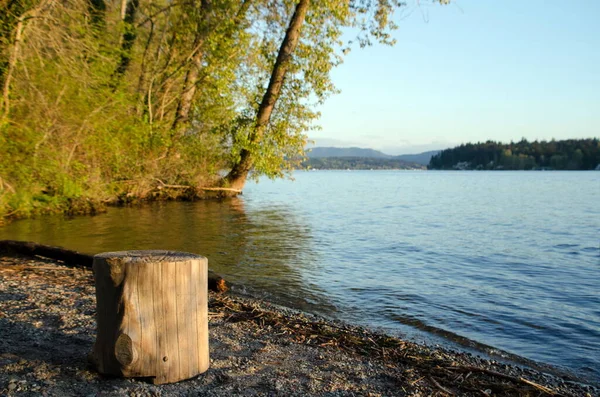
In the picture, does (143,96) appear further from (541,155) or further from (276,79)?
(541,155)

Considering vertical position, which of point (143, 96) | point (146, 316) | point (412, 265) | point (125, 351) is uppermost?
point (143, 96)

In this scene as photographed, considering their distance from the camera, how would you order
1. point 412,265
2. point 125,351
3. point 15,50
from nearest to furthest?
1. point 125,351
2. point 412,265
3. point 15,50

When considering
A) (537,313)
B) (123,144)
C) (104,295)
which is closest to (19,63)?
(123,144)

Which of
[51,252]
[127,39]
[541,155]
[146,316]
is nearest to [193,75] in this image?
[127,39]

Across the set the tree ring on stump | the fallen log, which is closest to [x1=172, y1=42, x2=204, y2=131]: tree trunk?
the fallen log

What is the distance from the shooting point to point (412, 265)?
13.2 m

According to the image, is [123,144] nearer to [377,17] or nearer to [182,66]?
[182,66]

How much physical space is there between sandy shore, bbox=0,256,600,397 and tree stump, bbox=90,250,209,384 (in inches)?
5.9

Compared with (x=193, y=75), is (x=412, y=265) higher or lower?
lower

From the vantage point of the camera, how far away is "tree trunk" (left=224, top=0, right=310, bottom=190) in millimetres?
24938

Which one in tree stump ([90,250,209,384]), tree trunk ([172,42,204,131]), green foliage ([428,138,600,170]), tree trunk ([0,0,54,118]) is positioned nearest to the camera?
tree stump ([90,250,209,384])

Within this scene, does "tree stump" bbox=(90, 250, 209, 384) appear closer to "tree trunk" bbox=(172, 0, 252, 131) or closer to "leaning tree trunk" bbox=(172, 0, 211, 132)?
"leaning tree trunk" bbox=(172, 0, 211, 132)

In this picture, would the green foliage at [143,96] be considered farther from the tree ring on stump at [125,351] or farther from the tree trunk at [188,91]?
the tree ring on stump at [125,351]

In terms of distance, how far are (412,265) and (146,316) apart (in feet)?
32.1
